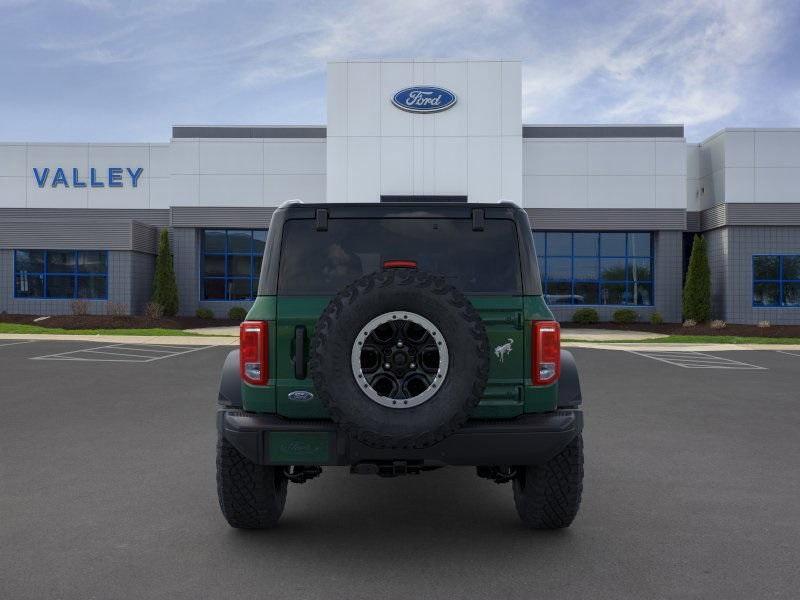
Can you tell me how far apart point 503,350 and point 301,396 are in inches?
46.9

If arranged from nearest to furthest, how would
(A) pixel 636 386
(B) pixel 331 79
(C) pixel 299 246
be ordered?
(C) pixel 299 246 < (A) pixel 636 386 < (B) pixel 331 79

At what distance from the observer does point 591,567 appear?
154 inches

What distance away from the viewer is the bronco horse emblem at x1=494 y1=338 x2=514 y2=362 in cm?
397

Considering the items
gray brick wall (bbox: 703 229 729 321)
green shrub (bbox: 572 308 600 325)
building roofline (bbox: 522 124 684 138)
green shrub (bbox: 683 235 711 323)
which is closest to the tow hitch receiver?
green shrub (bbox: 572 308 600 325)

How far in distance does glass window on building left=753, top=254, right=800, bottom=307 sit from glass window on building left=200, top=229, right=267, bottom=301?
73.7 feet

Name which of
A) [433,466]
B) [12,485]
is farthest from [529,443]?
[12,485]

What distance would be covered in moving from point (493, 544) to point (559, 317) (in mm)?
27720

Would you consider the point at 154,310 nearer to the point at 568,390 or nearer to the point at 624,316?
the point at 624,316

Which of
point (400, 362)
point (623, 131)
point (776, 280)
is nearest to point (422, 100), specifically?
point (623, 131)

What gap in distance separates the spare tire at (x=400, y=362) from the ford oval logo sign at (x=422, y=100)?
27.4 meters

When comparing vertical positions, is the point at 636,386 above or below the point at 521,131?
below

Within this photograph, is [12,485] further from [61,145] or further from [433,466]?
[61,145]

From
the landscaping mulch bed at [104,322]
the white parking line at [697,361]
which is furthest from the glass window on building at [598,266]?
the landscaping mulch bed at [104,322]

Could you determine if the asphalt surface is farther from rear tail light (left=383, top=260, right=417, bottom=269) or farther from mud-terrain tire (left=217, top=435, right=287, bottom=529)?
rear tail light (left=383, top=260, right=417, bottom=269)
